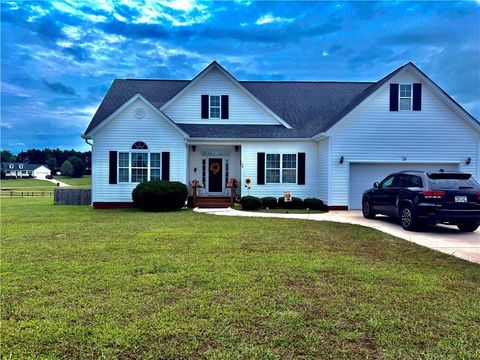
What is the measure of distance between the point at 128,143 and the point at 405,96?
13492 millimetres

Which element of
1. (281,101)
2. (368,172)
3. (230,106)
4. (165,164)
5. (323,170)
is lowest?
(368,172)

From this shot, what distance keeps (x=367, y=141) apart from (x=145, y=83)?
14046 millimetres

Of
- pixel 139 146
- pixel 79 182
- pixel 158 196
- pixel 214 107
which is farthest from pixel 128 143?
pixel 79 182

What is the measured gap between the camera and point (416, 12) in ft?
53.7

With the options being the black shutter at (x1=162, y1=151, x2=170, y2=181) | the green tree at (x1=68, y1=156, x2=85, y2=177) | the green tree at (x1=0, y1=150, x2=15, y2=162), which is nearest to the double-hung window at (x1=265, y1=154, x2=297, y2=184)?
the black shutter at (x1=162, y1=151, x2=170, y2=181)

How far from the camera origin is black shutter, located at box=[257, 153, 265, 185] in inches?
714

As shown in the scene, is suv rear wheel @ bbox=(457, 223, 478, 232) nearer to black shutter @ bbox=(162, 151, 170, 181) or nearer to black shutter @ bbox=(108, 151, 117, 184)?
black shutter @ bbox=(162, 151, 170, 181)

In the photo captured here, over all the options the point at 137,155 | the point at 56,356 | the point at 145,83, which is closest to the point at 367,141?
the point at 137,155

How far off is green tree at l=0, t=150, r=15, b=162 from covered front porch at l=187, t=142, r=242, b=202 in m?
153

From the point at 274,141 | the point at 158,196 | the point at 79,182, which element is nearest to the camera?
the point at 158,196

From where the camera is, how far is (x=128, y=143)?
55.6ft

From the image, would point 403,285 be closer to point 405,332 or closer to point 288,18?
point 405,332

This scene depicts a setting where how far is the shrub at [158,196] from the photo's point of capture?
1502 cm

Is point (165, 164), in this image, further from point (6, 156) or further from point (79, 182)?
point (6, 156)
